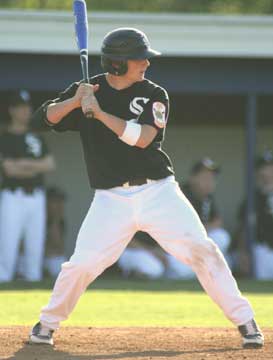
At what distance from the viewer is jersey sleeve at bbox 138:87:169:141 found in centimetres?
544

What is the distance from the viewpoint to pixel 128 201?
5516 mm

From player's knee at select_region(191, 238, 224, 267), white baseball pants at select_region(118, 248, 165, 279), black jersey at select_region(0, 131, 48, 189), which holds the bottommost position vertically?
white baseball pants at select_region(118, 248, 165, 279)

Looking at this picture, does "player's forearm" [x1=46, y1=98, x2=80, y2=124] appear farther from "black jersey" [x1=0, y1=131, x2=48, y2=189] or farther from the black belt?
"black jersey" [x1=0, y1=131, x2=48, y2=189]

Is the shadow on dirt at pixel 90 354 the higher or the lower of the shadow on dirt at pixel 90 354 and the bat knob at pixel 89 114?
the lower

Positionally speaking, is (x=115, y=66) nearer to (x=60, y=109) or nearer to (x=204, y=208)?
(x=60, y=109)

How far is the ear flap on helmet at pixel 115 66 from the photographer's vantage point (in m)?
5.55

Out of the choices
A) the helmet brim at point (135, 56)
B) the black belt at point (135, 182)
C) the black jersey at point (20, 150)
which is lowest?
the black jersey at point (20, 150)

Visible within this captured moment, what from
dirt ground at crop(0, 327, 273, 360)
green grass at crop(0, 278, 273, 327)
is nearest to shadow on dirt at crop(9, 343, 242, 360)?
dirt ground at crop(0, 327, 273, 360)

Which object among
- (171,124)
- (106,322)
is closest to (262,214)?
(171,124)

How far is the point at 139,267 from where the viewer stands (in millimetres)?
11391

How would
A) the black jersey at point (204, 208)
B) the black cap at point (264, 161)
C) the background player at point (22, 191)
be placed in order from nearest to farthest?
the background player at point (22, 191), the black jersey at point (204, 208), the black cap at point (264, 161)

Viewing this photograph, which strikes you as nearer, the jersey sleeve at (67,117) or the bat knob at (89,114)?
the bat knob at (89,114)

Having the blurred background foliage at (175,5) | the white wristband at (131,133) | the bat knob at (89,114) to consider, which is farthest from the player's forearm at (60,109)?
the blurred background foliage at (175,5)

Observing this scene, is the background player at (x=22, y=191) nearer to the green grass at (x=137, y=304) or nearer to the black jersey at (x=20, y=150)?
the black jersey at (x=20, y=150)
